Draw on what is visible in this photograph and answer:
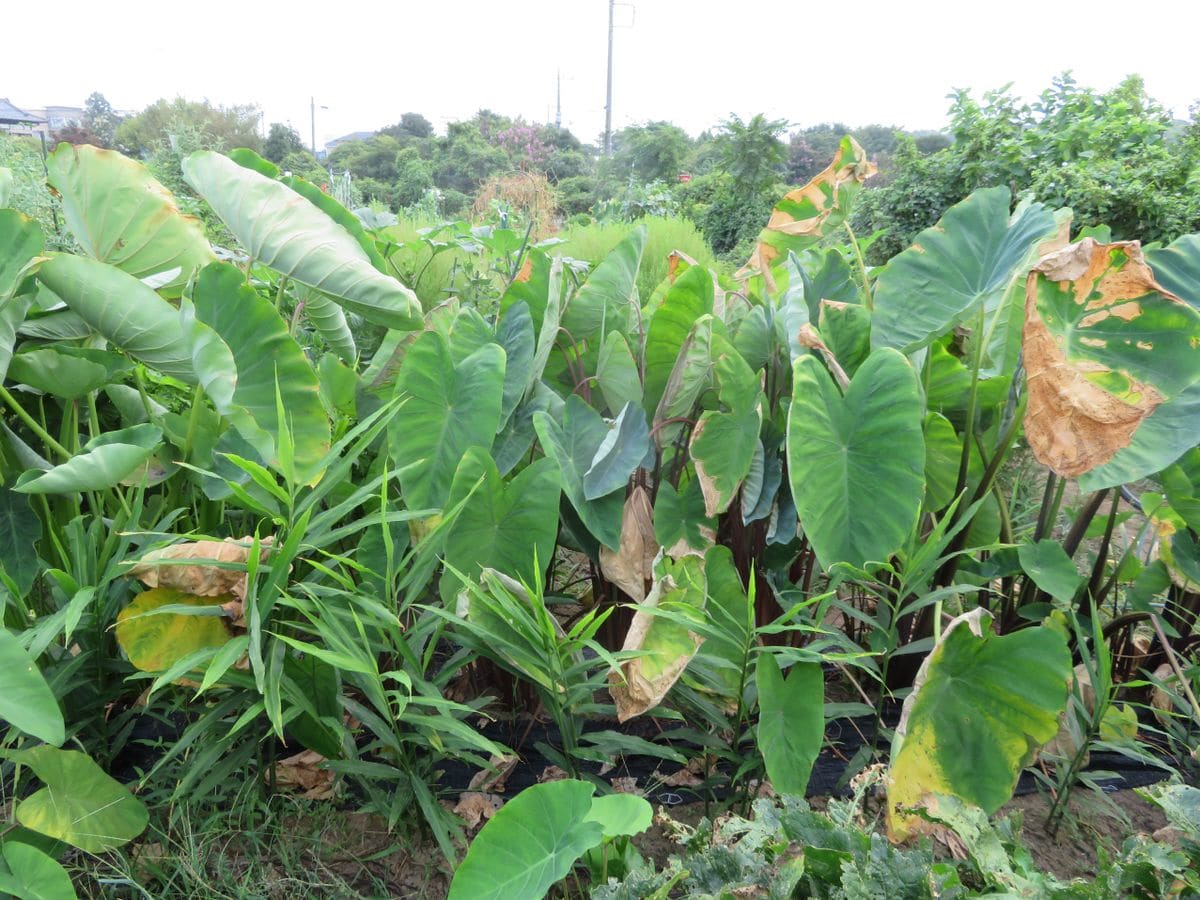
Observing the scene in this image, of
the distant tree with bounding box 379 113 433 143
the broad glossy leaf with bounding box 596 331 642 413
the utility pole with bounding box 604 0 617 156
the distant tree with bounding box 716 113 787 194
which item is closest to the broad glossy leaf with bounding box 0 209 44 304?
the broad glossy leaf with bounding box 596 331 642 413

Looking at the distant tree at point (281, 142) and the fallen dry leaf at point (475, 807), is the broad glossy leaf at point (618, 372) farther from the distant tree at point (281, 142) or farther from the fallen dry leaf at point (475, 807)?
the distant tree at point (281, 142)

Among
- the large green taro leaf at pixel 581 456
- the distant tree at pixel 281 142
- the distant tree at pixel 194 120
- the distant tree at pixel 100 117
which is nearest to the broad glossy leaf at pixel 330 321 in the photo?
the large green taro leaf at pixel 581 456

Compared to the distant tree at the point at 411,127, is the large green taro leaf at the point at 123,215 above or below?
below

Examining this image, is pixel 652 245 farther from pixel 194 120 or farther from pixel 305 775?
pixel 194 120

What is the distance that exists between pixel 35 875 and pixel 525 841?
506 millimetres

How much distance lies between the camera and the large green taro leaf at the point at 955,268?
113 cm

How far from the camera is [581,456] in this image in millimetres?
1127

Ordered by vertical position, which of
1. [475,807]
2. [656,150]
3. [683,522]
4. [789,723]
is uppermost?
[656,150]

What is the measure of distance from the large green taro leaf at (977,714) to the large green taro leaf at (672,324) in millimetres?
559

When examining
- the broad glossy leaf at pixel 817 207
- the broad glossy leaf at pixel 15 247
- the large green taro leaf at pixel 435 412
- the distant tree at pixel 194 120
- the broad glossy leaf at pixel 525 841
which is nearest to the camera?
the broad glossy leaf at pixel 525 841

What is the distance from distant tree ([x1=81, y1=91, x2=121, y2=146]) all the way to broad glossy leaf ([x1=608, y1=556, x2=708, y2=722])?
27.6m

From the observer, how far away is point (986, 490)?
119 centimetres

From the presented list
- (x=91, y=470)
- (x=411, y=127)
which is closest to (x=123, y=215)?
(x=91, y=470)

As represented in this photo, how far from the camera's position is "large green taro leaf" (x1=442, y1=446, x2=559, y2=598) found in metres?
0.99
